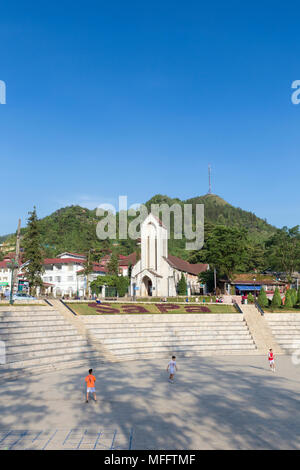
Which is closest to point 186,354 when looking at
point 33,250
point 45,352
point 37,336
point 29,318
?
point 45,352

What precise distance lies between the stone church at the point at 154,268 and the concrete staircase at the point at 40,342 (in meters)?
36.4

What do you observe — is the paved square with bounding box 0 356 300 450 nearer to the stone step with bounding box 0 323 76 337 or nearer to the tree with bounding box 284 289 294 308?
the stone step with bounding box 0 323 76 337

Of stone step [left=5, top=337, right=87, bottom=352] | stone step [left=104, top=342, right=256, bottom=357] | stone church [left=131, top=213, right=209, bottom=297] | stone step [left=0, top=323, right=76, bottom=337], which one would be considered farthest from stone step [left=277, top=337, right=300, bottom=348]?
stone church [left=131, top=213, right=209, bottom=297]

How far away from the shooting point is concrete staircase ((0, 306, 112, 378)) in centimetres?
1998

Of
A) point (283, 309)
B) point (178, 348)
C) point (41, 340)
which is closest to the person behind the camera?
point (41, 340)

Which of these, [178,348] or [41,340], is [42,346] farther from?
[178,348]

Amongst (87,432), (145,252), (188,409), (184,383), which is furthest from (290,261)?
(87,432)

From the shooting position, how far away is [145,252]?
217 ft

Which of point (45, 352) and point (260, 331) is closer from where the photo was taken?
point (45, 352)

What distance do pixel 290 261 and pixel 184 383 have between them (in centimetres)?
5346

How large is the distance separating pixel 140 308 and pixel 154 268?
30.1 m

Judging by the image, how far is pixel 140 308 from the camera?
3488 cm
